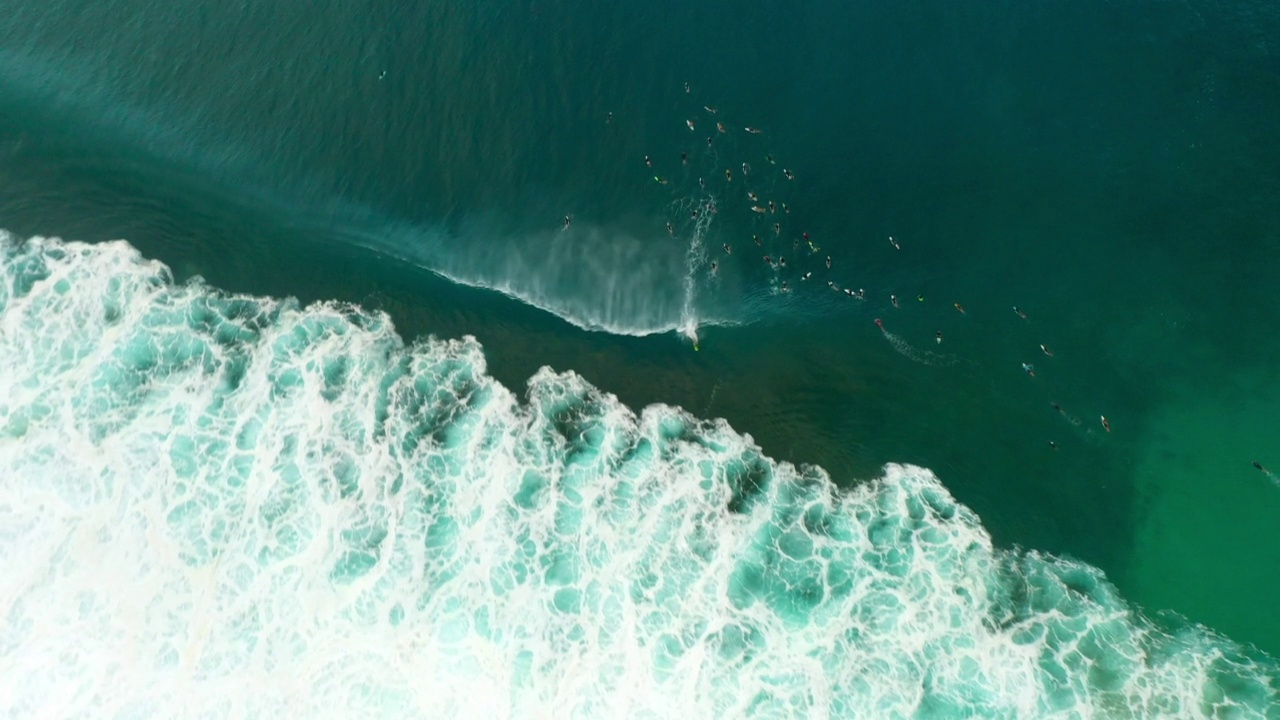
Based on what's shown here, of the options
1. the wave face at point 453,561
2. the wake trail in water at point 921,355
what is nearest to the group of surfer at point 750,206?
the wake trail in water at point 921,355

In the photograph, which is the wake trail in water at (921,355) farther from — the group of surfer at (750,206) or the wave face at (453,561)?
the wave face at (453,561)

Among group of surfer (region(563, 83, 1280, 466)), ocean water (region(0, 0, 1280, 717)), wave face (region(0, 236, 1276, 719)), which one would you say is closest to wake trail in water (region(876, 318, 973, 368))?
group of surfer (region(563, 83, 1280, 466))

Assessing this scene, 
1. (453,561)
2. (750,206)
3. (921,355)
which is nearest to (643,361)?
(750,206)

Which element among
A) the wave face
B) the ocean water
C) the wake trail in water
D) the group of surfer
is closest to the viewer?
the wave face

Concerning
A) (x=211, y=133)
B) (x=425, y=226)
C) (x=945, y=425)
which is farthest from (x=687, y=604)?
(x=211, y=133)

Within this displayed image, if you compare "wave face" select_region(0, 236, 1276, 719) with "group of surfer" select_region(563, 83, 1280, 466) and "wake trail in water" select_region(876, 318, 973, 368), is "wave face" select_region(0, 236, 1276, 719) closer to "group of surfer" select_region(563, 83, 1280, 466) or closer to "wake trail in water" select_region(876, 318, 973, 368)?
"wake trail in water" select_region(876, 318, 973, 368)

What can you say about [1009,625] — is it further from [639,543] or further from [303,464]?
[303,464]
